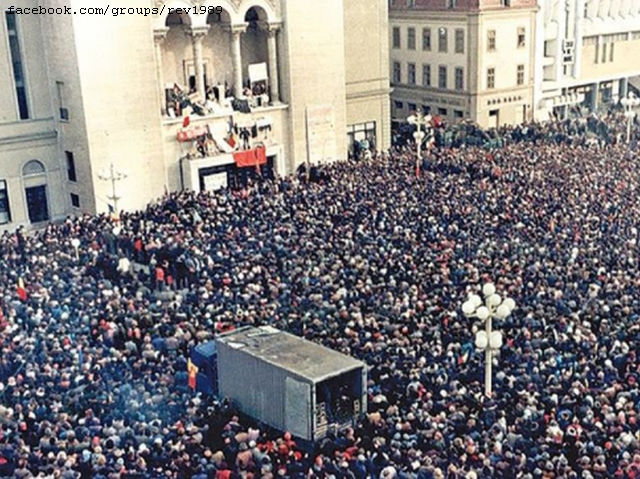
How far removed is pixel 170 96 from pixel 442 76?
19.7 meters

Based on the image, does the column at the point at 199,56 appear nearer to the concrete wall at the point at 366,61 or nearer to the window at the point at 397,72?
the concrete wall at the point at 366,61

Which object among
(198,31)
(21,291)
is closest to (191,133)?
(198,31)

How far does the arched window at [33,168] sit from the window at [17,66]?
6.23 feet

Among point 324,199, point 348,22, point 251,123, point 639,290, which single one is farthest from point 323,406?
point 348,22

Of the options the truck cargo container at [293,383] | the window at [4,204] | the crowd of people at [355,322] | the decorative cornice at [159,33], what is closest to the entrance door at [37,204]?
the window at [4,204]

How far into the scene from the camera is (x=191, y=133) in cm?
3828

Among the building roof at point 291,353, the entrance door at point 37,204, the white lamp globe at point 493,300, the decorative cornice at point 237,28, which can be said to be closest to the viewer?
the building roof at point 291,353

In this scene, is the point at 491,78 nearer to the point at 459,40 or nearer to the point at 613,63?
the point at 459,40

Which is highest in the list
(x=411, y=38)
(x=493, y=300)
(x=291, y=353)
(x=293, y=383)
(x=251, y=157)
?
(x=411, y=38)

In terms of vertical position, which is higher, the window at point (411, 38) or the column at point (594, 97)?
the window at point (411, 38)

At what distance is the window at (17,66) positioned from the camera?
34750 millimetres

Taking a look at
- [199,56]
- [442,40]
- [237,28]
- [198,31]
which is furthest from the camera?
[442,40]

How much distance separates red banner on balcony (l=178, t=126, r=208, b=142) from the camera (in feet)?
125

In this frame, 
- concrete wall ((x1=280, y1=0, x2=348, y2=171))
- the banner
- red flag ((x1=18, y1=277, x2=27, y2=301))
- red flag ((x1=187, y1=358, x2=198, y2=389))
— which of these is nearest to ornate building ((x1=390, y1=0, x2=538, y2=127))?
concrete wall ((x1=280, y1=0, x2=348, y2=171))
